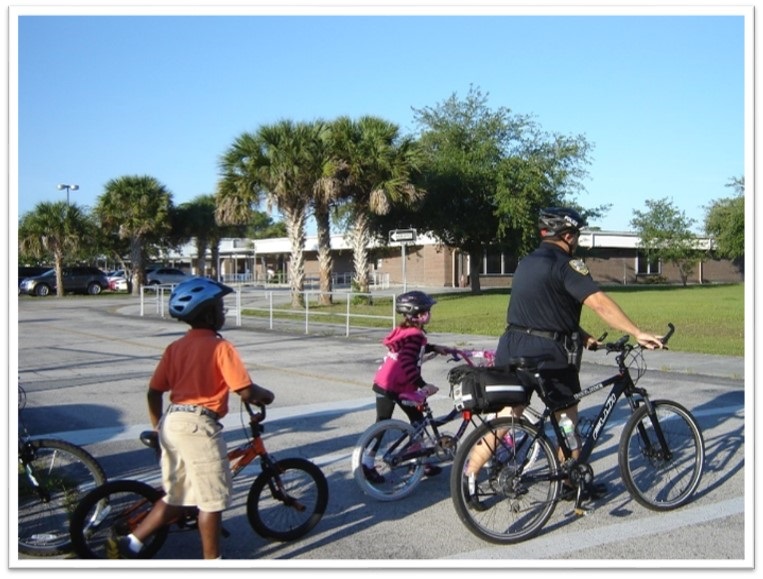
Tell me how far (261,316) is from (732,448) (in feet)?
Answer: 65.6

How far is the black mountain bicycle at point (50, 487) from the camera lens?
4898 mm

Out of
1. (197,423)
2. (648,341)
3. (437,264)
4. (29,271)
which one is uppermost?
(437,264)

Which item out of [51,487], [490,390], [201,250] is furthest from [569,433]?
[201,250]

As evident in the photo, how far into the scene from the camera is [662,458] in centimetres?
574

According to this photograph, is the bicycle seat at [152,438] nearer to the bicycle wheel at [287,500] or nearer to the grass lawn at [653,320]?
the bicycle wheel at [287,500]

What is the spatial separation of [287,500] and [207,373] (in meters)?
1.11

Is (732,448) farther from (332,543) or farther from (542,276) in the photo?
(332,543)

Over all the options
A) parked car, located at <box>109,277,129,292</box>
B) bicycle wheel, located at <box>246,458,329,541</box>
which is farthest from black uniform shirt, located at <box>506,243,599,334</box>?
parked car, located at <box>109,277,129,292</box>

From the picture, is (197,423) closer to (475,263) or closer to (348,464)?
(348,464)

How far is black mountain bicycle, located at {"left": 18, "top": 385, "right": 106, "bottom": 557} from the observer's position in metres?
4.90

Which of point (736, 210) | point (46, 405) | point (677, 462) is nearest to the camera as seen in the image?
point (677, 462)

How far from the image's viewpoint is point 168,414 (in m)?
4.33

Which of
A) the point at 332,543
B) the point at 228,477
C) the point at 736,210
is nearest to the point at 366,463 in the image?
the point at 332,543

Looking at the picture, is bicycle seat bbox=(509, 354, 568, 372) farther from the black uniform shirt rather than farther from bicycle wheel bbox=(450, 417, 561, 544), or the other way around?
bicycle wheel bbox=(450, 417, 561, 544)
